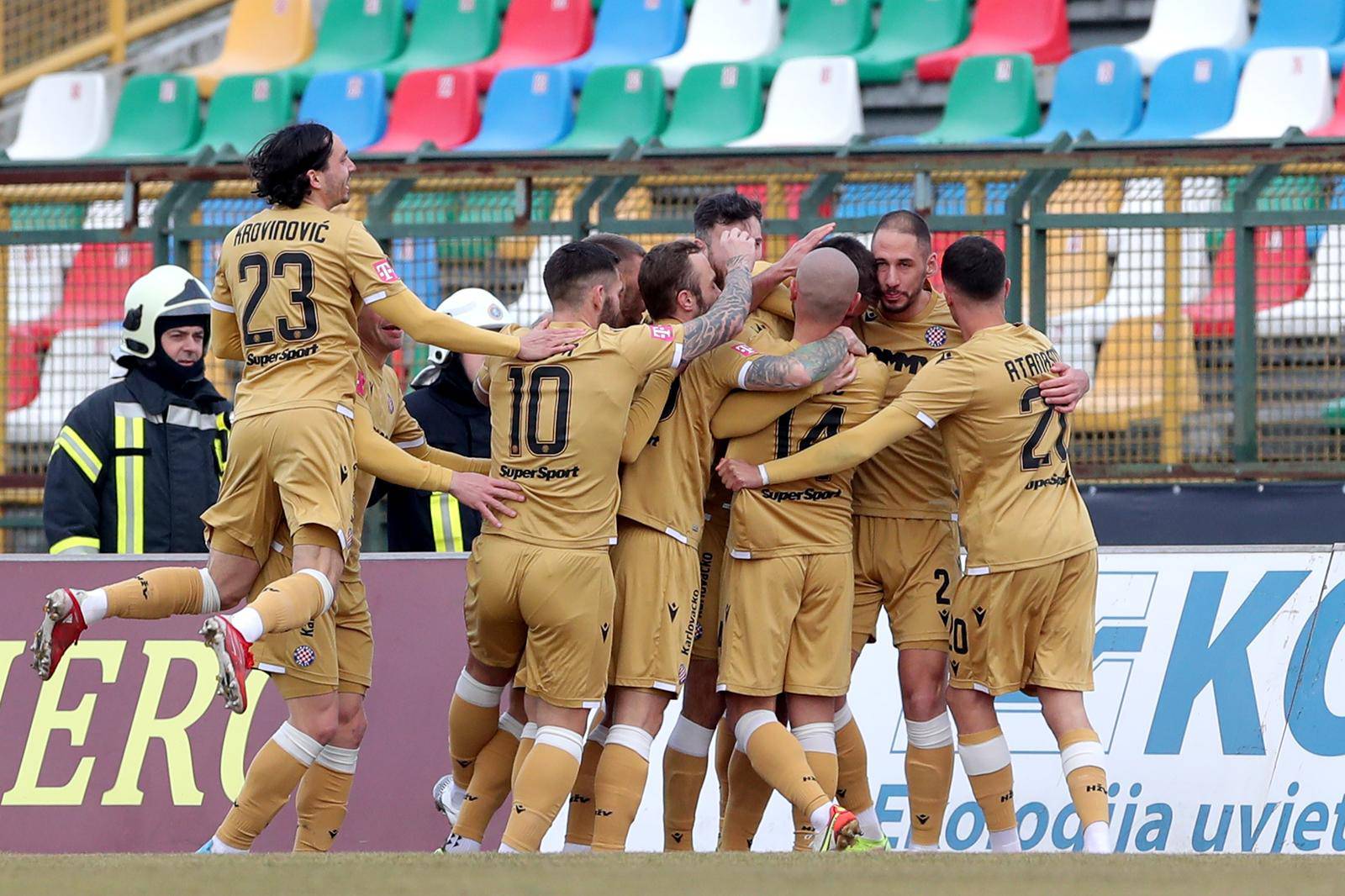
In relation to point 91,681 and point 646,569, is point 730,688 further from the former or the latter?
point 91,681

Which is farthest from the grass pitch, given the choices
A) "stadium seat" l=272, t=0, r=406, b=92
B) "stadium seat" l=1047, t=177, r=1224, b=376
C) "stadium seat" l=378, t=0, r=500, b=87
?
"stadium seat" l=272, t=0, r=406, b=92

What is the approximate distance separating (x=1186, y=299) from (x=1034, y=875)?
179 inches

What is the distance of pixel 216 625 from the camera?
526 cm

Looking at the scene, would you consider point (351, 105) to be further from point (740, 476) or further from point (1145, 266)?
point (740, 476)

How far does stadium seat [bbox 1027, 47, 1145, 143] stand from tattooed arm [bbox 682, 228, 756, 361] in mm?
7623

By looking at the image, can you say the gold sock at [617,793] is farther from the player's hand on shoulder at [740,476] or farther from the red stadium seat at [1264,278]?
the red stadium seat at [1264,278]

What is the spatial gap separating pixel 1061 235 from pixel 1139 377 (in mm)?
762

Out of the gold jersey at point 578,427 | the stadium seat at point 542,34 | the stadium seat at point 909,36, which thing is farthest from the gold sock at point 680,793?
the stadium seat at point 542,34

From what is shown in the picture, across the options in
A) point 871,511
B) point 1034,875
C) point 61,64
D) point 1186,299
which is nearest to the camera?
point 1034,875

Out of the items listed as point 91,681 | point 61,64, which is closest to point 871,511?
point 91,681

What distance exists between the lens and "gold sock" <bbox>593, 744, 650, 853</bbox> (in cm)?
595

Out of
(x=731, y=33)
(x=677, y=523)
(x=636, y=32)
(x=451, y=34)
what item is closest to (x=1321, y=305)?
(x=677, y=523)

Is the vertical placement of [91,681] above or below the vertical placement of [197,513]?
below

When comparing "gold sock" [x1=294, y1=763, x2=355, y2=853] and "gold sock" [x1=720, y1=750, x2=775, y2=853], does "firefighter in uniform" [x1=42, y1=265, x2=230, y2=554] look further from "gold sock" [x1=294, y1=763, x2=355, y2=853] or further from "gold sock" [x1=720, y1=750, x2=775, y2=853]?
"gold sock" [x1=720, y1=750, x2=775, y2=853]
